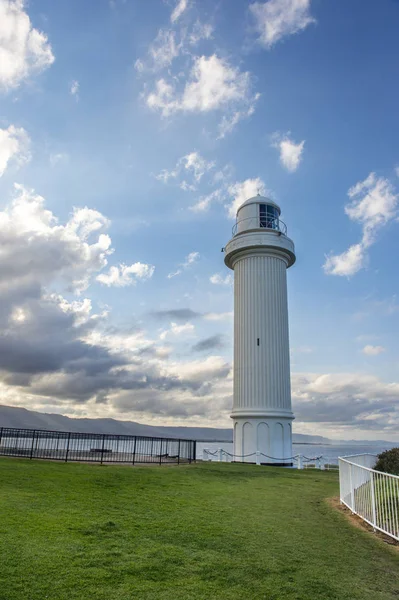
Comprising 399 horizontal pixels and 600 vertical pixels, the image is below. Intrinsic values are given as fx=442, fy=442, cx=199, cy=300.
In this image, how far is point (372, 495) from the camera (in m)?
8.95

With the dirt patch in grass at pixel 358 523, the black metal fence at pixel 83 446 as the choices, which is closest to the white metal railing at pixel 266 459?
A: the black metal fence at pixel 83 446

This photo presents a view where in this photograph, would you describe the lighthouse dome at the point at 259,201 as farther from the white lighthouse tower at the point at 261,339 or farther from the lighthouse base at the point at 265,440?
the lighthouse base at the point at 265,440

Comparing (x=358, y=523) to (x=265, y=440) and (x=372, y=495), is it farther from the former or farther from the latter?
(x=265, y=440)

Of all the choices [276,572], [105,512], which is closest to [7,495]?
[105,512]

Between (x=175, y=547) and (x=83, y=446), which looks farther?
(x=83, y=446)

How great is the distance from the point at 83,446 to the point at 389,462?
1299 cm

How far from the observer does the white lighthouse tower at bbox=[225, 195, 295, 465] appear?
24234mm

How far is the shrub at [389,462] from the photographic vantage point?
15125 mm

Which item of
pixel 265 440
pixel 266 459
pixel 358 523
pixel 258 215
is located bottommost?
pixel 358 523

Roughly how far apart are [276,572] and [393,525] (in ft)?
12.5

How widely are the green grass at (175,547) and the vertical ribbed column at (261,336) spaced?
1275 centimetres

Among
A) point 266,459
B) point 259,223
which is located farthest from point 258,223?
point 266,459

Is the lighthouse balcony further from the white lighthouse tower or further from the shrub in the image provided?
the shrub

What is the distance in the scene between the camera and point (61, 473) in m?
13.3
